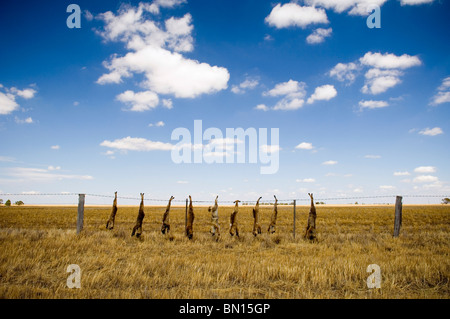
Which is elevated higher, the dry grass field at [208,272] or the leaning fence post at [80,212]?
the leaning fence post at [80,212]

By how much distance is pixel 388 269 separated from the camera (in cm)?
636

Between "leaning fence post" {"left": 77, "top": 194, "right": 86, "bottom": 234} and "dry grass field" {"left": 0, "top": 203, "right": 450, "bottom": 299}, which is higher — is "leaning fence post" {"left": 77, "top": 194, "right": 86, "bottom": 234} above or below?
above

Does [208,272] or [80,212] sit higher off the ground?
[80,212]

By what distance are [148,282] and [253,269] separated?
256 cm

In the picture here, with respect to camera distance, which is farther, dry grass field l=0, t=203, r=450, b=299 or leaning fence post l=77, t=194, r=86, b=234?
leaning fence post l=77, t=194, r=86, b=234

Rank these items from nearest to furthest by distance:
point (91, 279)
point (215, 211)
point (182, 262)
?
point (91, 279), point (182, 262), point (215, 211)

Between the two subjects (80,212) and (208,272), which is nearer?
(208,272)
